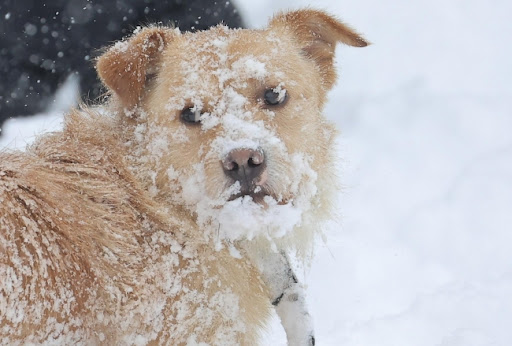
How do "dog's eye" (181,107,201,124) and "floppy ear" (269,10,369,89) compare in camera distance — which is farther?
"floppy ear" (269,10,369,89)

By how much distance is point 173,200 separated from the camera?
8.84 ft

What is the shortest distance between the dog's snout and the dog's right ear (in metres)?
0.60

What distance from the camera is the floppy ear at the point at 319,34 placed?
312cm

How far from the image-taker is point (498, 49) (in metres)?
6.97

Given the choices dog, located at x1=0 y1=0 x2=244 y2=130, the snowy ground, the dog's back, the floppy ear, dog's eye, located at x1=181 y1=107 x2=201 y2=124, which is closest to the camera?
the dog's back

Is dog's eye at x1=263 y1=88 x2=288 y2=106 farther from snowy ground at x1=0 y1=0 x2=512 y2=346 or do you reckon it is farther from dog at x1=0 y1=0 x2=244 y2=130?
dog at x1=0 y1=0 x2=244 y2=130

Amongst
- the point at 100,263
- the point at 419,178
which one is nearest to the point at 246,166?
the point at 100,263

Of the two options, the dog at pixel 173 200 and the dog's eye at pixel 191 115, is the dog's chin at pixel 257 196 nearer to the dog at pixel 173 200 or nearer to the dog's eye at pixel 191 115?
the dog at pixel 173 200

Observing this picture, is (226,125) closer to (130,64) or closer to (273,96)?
(273,96)

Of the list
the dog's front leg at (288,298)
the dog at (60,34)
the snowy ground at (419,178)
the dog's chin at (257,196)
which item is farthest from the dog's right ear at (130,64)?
the dog at (60,34)

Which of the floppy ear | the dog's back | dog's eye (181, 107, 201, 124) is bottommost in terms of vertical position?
the dog's back

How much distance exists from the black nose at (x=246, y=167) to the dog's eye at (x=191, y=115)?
279mm

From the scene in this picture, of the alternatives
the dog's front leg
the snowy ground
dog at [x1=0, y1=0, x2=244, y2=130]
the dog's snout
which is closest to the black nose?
the dog's snout

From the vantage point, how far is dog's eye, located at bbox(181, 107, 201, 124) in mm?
Result: 2672
